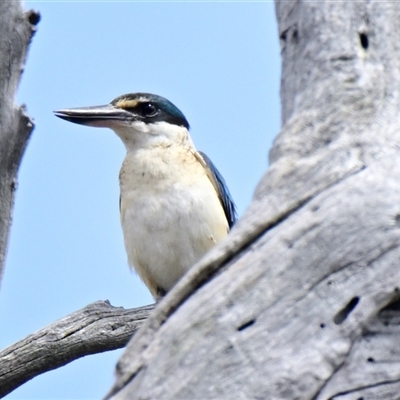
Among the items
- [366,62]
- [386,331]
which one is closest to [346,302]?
[386,331]

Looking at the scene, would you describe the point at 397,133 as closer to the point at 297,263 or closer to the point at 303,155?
the point at 303,155

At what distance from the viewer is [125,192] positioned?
5.93 meters

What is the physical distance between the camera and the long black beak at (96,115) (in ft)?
18.7

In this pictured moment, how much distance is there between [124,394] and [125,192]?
3633 millimetres

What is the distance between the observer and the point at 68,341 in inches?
174

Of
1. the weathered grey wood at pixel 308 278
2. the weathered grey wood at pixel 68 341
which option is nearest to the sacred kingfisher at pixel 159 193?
the weathered grey wood at pixel 68 341

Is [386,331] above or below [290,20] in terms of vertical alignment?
below

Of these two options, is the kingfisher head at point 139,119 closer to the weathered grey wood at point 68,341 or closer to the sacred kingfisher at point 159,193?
the sacred kingfisher at point 159,193

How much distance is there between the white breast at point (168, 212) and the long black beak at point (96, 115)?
268 millimetres

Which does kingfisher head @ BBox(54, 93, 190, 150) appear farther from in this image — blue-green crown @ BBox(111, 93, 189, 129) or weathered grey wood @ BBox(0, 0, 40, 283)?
weathered grey wood @ BBox(0, 0, 40, 283)

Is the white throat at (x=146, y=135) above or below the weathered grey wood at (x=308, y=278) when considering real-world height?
above

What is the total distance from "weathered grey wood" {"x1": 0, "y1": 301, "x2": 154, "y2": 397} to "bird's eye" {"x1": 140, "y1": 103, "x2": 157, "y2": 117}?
5.50 feet

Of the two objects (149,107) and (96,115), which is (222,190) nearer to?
(149,107)

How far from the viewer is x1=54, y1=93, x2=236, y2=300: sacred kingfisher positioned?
18.9ft
